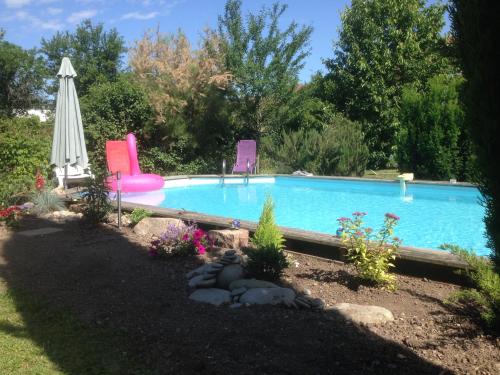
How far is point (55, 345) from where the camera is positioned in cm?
315

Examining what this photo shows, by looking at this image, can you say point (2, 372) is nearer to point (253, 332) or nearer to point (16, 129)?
point (253, 332)

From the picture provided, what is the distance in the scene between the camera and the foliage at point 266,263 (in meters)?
4.50

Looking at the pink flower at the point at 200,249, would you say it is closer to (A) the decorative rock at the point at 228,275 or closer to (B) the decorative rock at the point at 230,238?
(B) the decorative rock at the point at 230,238

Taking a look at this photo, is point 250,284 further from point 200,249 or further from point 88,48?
point 88,48

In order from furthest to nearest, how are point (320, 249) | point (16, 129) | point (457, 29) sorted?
1. point (16, 129)
2. point (320, 249)
3. point (457, 29)

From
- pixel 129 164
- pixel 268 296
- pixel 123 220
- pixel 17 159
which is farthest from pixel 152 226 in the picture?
pixel 129 164

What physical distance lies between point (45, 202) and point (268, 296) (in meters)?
6.05

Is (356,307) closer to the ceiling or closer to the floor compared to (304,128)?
closer to the floor

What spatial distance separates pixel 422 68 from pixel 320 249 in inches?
626

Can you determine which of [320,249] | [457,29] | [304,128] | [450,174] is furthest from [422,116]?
[457,29]

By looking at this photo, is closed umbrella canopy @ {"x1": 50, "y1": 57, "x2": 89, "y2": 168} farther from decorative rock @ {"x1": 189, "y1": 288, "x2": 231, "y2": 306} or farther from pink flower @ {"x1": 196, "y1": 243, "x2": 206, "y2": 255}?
decorative rock @ {"x1": 189, "y1": 288, "x2": 231, "y2": 306}

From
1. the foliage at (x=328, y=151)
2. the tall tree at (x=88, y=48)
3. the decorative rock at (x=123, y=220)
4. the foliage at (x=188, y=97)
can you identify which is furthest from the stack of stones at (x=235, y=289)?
the tall tree at (x=88, y=48)

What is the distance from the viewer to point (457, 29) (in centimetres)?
263

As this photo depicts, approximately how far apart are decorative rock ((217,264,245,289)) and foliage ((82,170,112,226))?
342cm
